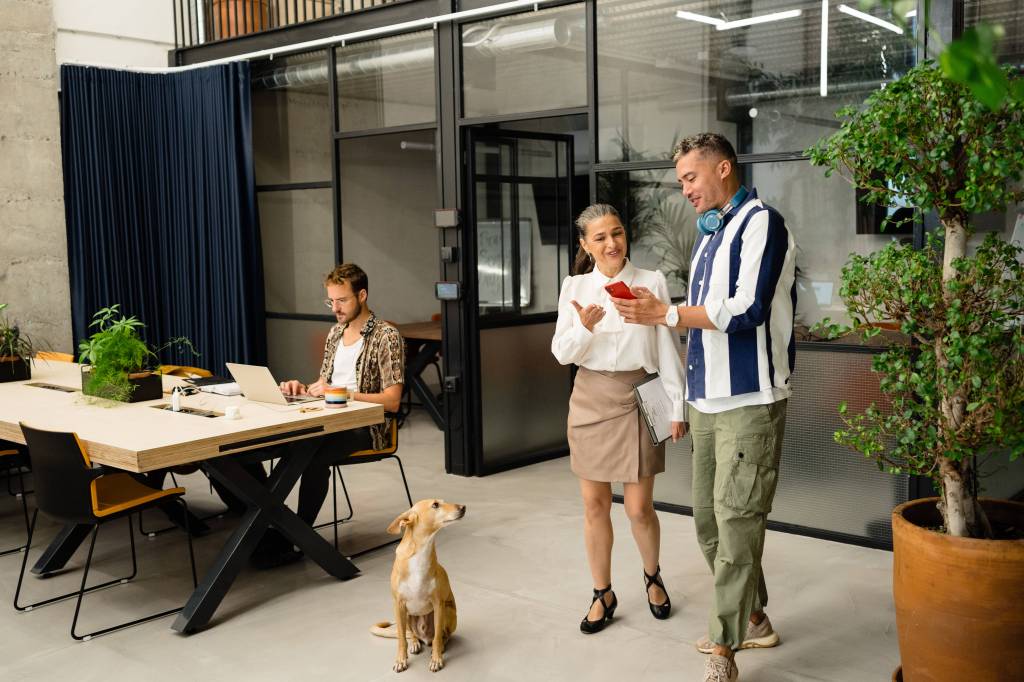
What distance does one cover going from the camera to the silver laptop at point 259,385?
13.5 ft

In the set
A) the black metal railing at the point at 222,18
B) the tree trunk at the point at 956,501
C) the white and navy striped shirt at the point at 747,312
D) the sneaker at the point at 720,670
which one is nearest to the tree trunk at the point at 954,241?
the white and navy striped shirt at the point at 747,312

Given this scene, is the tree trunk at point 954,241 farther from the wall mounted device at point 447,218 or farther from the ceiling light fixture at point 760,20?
the wall mounted device at point 447,218

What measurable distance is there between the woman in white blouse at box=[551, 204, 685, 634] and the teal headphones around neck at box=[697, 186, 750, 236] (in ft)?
1.43

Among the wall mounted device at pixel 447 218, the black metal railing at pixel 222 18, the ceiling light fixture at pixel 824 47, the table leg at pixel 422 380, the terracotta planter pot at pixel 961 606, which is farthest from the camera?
the table leg at pixel 422 380

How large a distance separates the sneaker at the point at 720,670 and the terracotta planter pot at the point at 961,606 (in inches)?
20.5

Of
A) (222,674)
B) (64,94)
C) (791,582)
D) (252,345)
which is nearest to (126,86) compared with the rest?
(64,94)

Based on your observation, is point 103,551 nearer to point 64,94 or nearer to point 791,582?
point 791,582

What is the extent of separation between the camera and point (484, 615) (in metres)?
3.73

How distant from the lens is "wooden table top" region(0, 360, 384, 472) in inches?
137

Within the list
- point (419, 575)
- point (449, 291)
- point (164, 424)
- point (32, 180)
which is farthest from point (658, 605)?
point (32, 180)

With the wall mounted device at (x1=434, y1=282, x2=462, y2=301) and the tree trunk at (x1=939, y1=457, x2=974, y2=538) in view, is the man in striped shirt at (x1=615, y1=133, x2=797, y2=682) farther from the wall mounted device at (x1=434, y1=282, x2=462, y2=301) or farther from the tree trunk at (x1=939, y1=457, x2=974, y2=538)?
the wall mounted device at (x1=434, y1=282, x2=462, y2=301)

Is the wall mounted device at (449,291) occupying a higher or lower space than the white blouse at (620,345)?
higher

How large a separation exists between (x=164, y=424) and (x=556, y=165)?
3343mm

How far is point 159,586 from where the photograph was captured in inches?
164
